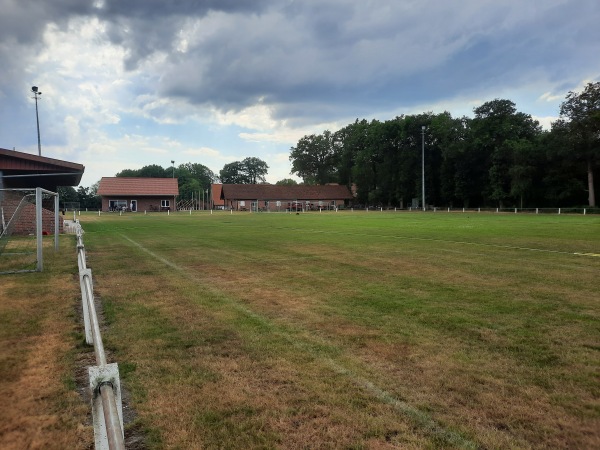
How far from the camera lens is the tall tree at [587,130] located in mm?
53438

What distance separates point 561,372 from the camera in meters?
4.32

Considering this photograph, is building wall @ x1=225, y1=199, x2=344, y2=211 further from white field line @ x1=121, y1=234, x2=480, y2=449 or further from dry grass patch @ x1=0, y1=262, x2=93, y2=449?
white field line @ x1=121, y1=234, x2=480, y2=449

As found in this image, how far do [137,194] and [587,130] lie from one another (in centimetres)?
6681

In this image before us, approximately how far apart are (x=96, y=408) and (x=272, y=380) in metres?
1.89

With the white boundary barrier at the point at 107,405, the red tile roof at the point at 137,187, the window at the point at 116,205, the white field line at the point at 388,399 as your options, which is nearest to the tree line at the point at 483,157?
the red tile roof at the point at 137,187

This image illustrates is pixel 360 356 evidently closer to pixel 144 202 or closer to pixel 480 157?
pixel 480 157

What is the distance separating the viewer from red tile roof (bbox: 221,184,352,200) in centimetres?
9267

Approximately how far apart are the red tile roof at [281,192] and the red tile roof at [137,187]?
1711cm

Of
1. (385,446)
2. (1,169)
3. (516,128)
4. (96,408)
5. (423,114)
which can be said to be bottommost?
(385,446)

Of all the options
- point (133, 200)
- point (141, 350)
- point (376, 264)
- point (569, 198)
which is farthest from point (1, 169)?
point (569, 198)

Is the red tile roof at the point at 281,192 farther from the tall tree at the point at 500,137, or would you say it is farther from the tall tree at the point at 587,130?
the tall tree at the point at 587,130

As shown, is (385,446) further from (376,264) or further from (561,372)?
(376,264)

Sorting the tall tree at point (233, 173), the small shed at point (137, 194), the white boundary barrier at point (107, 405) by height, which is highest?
the tall tree at point (233, 173)

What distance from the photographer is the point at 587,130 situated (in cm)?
5400
